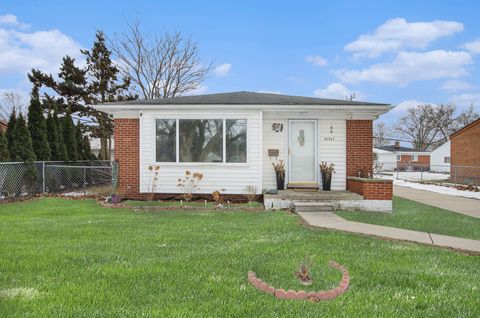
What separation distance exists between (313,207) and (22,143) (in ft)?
→ 32.6

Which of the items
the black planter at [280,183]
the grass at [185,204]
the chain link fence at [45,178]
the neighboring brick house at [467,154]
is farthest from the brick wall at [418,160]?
the grass at [185,204]

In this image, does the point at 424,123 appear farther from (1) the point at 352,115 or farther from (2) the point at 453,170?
(1) the point at 352,115

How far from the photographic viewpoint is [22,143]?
13.5 meters

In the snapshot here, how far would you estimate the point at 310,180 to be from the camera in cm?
1203

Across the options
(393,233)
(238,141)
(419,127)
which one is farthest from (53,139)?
(419,127)

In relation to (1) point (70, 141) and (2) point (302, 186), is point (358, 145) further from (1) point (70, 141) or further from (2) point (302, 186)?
(1) point (70, 141)

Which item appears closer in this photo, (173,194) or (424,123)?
(173,194)

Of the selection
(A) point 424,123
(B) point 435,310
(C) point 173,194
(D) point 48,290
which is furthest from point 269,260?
(A) point 424,123

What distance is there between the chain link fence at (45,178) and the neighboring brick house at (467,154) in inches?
810

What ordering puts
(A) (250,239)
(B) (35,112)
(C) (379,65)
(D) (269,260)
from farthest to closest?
(C) (379,65) → (B) (35,112) → (A) (250,239) → (D) (269,260)

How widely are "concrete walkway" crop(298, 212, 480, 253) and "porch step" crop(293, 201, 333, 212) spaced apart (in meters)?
1.28

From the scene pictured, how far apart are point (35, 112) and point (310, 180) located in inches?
412

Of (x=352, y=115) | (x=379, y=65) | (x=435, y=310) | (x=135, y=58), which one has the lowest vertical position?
(x=435, y=310)

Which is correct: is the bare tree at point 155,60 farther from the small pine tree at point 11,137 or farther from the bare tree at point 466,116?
the bare tree at point 466,116
